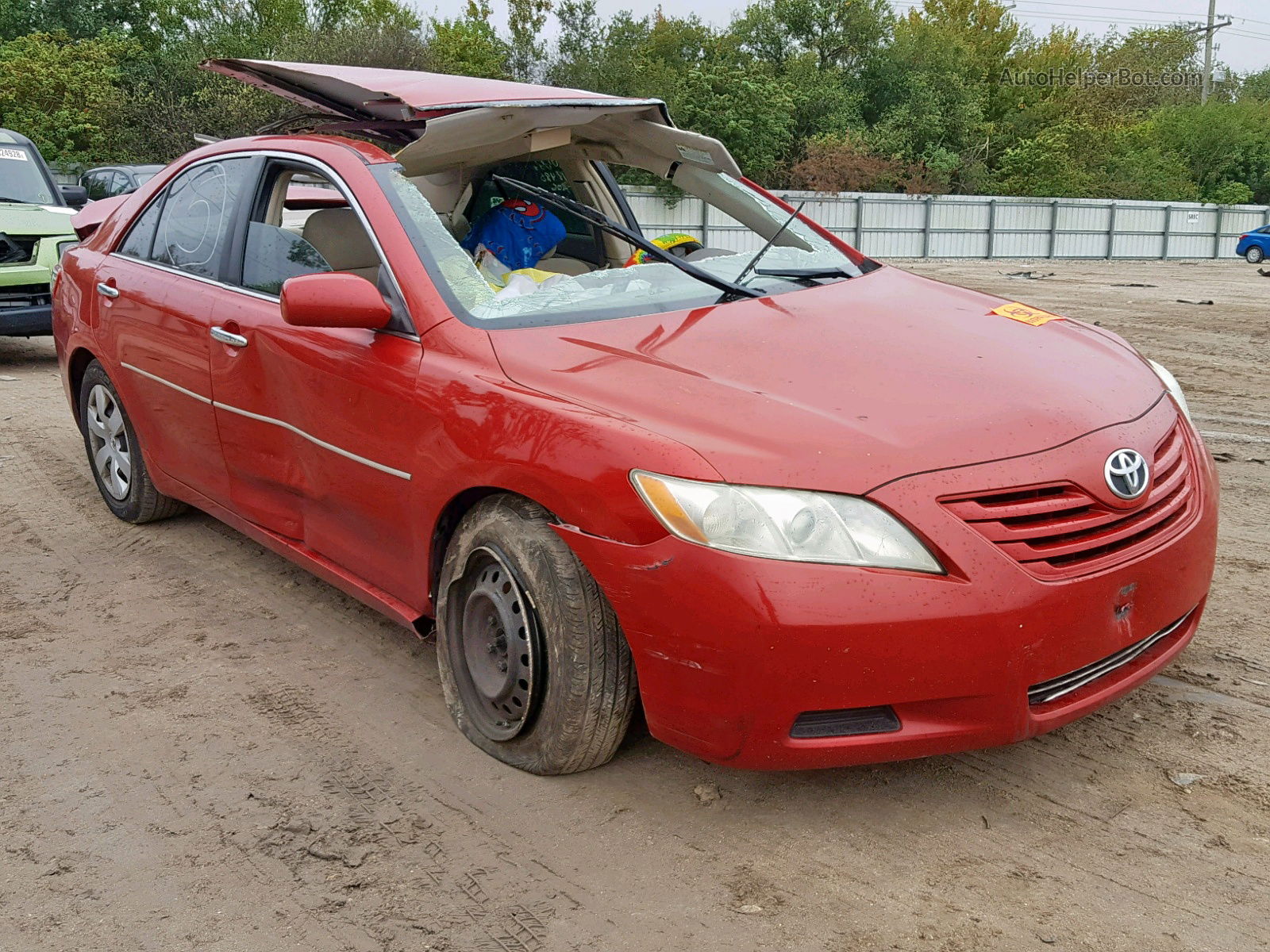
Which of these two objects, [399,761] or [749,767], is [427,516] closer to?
[399,761]

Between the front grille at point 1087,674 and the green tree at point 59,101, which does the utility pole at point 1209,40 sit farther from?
the front grille at point 1087,674

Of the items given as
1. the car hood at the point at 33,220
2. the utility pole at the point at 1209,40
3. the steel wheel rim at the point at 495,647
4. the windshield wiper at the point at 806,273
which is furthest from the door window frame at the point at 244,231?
the utility pole at the point at 1209,40

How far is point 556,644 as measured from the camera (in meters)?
2.76

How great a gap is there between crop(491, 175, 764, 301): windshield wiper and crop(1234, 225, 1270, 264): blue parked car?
3419 centimetres

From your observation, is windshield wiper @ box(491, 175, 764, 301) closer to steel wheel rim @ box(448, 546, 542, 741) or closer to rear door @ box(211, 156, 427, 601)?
rear door @ box(211, 156, 427, 601)

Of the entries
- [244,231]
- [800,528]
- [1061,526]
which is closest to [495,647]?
[800,528]

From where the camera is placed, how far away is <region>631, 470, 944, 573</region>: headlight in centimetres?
242

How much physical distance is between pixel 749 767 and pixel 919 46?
52.6 metres

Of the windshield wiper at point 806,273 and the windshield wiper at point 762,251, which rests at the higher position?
the windshield wiper at point 762,251

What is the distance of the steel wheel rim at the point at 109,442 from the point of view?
16.5 ft

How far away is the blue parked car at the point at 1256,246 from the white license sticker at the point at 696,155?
112ft

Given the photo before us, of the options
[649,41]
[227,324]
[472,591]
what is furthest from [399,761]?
[649,41]

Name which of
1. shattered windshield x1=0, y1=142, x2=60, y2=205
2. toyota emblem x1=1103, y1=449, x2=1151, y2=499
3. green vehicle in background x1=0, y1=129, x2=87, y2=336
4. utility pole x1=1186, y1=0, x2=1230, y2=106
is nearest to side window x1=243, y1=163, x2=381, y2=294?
toyota emblem x1=1103, y1=449, x2=1151, y2=499

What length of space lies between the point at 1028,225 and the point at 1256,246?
7894 millimetres
